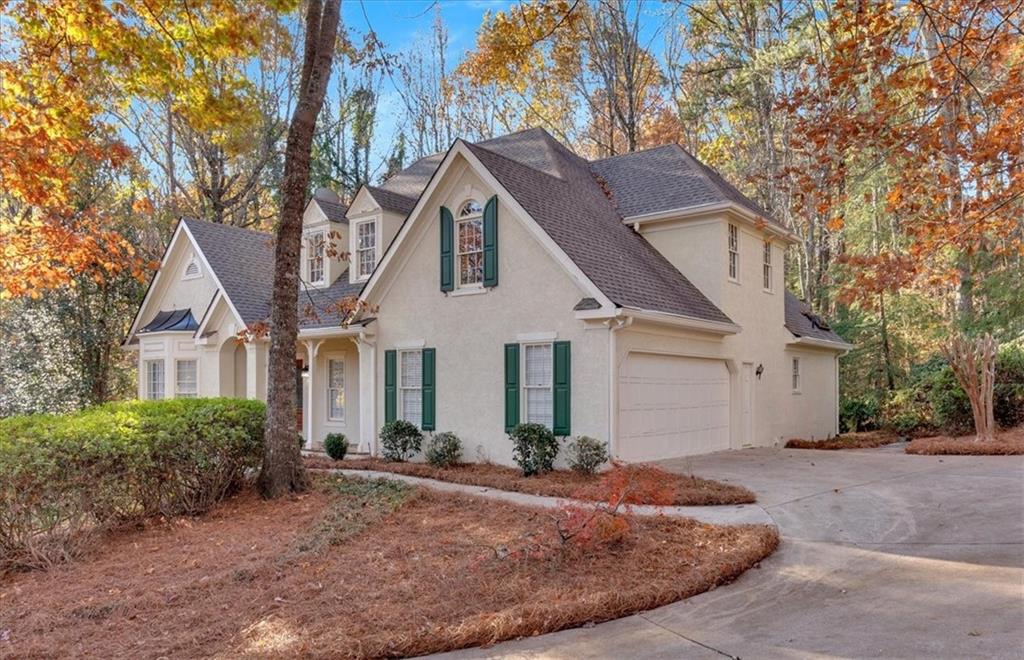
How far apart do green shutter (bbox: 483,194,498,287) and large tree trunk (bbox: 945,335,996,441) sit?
979 centimetres

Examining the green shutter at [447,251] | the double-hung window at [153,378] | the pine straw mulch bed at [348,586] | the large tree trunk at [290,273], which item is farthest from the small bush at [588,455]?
the double-hung window at [153,378]

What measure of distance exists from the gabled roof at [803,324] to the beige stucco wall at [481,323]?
8046 mm

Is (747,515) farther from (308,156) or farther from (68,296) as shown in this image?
(68,296)

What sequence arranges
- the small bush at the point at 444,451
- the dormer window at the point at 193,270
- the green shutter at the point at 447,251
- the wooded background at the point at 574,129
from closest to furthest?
1. the wooded background at the point at 574,129
2. the small bush at the point at 444,451
3. the green shutter at the point at 447,251
4. the dormer window at the point at 193,270

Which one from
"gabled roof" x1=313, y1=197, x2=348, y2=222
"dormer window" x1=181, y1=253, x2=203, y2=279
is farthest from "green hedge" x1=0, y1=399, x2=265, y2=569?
"dormer window" x1=181, y1=253, x2=203, y2=279

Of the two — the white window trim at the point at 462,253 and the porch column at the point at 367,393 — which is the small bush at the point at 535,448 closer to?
the white window trim at the point at 462,253

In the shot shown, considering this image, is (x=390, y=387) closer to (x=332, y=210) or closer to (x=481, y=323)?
(x=481, y=323)

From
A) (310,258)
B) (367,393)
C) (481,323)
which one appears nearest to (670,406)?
(481,323)

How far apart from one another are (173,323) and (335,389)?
597 centimetres

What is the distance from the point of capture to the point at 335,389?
57.7ft

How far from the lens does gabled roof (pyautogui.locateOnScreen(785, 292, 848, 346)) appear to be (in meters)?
18.3

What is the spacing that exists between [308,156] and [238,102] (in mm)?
2717

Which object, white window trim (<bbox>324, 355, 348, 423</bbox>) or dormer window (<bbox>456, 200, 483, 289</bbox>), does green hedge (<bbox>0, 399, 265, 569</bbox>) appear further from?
white window trim (<bbox>324, 355, 348, 423</bbox>)

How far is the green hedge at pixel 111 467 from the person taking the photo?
7566mm
